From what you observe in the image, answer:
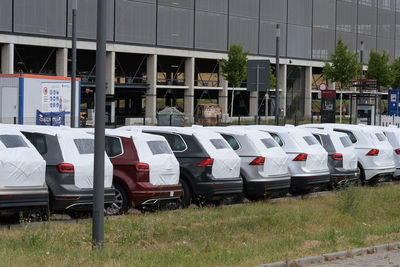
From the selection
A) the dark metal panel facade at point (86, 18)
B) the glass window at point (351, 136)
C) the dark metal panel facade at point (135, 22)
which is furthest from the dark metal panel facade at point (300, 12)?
the glass window at point (351, 136)

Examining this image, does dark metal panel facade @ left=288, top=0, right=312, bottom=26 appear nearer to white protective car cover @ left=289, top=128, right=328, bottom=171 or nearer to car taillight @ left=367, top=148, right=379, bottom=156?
car taillight @ left=367, top=148, right=379, bottom=156

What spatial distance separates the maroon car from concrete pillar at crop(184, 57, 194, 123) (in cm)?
4809

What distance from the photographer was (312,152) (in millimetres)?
19047

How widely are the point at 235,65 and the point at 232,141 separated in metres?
44.5

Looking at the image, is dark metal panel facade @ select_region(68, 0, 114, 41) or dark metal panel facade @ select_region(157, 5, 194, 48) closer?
dark metal panel facade @ select_region(68, 0, 114, 41)

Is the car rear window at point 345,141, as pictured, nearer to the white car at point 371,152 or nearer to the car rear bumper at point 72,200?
the white car at point 371,152

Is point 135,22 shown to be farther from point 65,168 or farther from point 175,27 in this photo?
point 65,168

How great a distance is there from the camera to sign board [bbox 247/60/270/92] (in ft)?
82.4

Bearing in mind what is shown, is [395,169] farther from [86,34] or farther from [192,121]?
[192,121]

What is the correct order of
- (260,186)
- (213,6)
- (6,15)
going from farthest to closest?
1. (213,6)
2. (6,15)
3. (260,186)

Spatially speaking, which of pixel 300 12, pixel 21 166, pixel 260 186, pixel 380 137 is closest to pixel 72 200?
pixel 21 166

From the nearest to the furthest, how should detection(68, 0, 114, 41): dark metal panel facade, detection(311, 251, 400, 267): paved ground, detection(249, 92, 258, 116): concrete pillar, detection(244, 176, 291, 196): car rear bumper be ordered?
detection(311, 251, 400, 267): paved ground
detection(244, 176, 291, 196): car rear bumper
detection(68, 0, 114, 41): dark metal panel facade
detection(249, 92, 258, 116): concrete pillar

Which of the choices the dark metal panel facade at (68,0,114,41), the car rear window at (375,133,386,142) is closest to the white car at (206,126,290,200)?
the car rear window at (375,133,386,142)

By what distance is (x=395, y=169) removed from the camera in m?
23.5
